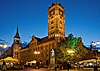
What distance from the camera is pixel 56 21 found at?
92625 millimetres

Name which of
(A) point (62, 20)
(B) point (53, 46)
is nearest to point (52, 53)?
(B) point (53, 46)

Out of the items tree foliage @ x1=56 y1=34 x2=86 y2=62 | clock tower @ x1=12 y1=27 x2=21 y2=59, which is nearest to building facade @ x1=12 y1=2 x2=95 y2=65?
clock tower @ x1=12 y1=27 x2=21 y2=59

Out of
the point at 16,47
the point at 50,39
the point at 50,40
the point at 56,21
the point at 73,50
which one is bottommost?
the point at 73,50

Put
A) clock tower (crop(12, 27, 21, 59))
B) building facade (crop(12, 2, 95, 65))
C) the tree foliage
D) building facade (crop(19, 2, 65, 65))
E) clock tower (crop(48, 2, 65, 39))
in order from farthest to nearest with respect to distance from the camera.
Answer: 1. clock tower (crop(12, 27, 21, 59))
2. clock tower (crop(48, 2, 65, 39))
3. building facade (crop(19, 2, 65, 65))
4. building facade (crop(12, 2, 95, 65))
5. the tree foliage

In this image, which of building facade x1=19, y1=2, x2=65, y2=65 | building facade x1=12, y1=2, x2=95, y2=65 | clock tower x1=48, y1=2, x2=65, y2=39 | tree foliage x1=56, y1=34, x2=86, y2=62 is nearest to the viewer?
tree foliage x1=56, y1=34, x2=86, y2=62

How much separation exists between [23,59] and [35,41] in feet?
52.8

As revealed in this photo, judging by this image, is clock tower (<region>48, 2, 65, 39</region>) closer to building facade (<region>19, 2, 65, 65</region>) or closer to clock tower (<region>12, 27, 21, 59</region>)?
building facade (<region>19, 2, 65, 65</region>)

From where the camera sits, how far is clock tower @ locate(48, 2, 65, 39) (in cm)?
9194

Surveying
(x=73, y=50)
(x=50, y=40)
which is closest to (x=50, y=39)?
(x=50, y=40)

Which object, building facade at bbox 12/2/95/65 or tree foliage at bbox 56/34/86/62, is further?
building facade at bbox 12/2/95/65

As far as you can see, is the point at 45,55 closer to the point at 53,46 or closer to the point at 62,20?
the point at 53,46

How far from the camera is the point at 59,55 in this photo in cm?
5484

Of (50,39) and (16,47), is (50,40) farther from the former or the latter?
(16,47)

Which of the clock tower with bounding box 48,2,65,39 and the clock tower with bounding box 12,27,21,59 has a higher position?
the clock tower with bounding box 48,2,65,39
